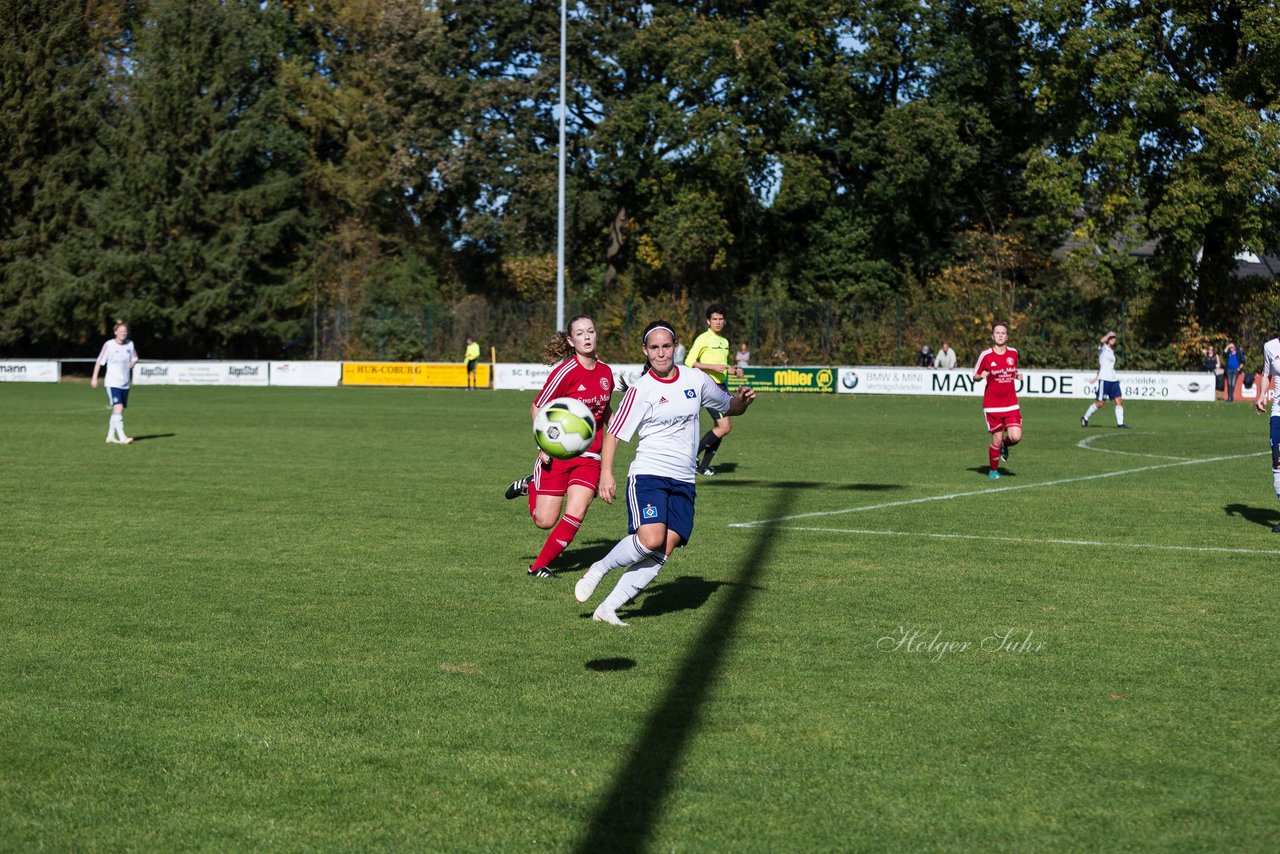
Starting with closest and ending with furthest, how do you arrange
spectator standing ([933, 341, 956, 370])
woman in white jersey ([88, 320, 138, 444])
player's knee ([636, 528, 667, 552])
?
player's knee ([636, 528, 667, 552]) → woman in white jersey ([88, 320, 138, 444]) → spectator standing ([933, 341, 956, 370])

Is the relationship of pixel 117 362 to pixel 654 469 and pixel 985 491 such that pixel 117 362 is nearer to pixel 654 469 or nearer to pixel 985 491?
pixel 985 491

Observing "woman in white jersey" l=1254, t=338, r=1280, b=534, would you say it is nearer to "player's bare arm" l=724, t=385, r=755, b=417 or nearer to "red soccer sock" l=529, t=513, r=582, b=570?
"player's bare arm" l=724, t=385, r=755, b=417

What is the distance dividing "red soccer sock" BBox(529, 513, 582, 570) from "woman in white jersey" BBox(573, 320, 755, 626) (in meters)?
1.73

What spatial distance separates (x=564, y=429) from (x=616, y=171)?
48454 mm

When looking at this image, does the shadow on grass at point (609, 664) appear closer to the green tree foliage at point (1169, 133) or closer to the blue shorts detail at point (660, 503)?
the blue shorts detail at point (660, 503)

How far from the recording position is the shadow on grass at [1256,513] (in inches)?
543

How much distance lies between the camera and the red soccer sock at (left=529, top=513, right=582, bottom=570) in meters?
10.4

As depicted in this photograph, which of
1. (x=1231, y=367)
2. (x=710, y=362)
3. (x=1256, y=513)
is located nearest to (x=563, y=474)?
(x=1256, y=513)

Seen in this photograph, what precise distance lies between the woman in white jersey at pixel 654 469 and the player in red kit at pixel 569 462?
147cm

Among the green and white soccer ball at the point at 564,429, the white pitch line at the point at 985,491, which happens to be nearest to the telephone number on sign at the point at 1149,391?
the white pitch line at the point at 985,491

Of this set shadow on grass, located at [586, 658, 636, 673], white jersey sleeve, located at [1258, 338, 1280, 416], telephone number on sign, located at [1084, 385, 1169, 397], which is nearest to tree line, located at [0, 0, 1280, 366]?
telephone number on sign, located at [1084, 385, 1169, 397]

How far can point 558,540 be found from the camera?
10.5 m

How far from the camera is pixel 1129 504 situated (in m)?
15.3

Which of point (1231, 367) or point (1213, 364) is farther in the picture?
point (1213, 364)
